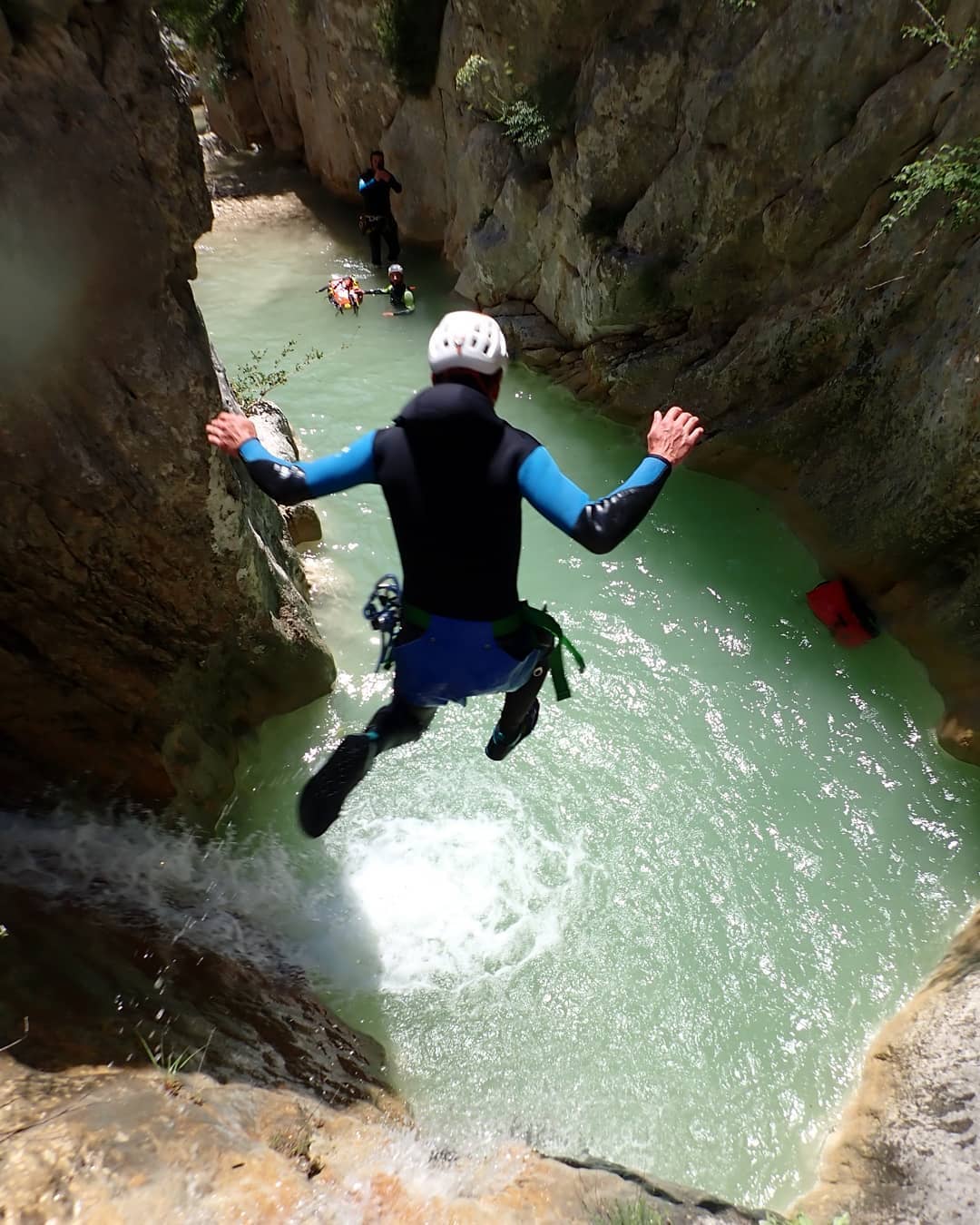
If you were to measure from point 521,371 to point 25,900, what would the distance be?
6.68 meters

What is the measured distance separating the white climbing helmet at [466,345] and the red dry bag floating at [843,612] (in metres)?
3.65

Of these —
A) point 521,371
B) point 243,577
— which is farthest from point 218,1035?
point 521,371

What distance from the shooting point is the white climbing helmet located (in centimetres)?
214

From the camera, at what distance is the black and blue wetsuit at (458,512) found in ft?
6.97

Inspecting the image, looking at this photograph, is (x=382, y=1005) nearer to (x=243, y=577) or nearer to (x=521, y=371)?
(x=243, y=577)

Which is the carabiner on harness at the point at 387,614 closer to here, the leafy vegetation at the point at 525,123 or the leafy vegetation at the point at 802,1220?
the leafy vegetation at the point at 802,1220

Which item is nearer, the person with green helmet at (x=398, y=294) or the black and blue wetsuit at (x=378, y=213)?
the person with green helmet at (x=398, y=294)

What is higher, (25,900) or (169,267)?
(169,267)

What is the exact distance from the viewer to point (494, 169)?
8.23 metres

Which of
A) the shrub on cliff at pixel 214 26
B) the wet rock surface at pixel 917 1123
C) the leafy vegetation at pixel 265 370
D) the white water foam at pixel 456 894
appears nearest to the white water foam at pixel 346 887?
the white water foam at pixel 456 894

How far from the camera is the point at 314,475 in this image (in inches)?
92.8

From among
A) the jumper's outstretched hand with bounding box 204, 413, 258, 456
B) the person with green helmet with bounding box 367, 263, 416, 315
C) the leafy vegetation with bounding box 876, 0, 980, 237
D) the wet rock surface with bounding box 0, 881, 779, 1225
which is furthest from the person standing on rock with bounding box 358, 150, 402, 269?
the wet rock surface with bounding box 0, 881, 779, 1225

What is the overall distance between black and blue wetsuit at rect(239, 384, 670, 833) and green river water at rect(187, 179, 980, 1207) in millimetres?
1065

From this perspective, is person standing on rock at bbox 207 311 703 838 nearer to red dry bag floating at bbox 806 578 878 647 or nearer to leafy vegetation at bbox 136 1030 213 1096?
leafy vegetation at bbox 136 1030 213 1096
